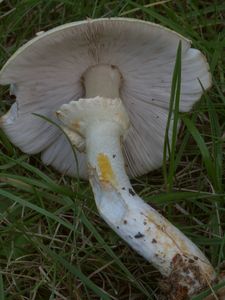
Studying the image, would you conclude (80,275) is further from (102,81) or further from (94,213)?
(102,81)

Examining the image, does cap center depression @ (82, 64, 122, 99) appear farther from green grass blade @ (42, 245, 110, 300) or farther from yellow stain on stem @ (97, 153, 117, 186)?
green grass blade @ (42, 245, 110, 300)

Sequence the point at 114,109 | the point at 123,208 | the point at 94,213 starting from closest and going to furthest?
the point at 123,208, the point at 114,109, the point at 94,213

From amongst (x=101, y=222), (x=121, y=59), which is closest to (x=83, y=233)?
(x=101, y=222)

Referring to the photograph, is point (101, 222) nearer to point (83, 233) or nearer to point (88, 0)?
point (83, 233)

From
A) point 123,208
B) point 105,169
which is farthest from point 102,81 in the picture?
point 123,208

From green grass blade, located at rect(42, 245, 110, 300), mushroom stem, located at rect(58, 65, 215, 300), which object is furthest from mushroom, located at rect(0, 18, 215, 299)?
green grass blade, located at rect(42, 245, 110, 300)

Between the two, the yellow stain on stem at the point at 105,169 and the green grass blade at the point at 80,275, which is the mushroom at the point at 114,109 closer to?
the yellow stain on stem at the point at 105,169
